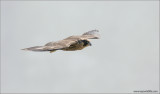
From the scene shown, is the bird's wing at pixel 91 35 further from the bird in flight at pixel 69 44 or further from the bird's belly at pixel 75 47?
the bird's belly at pixel 75 47

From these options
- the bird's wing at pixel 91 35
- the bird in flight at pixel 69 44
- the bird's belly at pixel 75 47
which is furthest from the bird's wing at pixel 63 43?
the bird's wing at pixel 91 35

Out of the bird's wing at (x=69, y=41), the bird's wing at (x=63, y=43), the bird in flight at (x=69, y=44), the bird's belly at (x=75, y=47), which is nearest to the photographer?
the bird in flight at (x=69, y=44)

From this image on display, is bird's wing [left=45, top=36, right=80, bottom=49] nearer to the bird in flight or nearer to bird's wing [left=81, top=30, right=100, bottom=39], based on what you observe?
the bird in flight

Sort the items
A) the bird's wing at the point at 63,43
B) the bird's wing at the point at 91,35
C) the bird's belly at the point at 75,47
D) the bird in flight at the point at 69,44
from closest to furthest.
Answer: the bird in flight at the point at 69,44
the bird's wing at the point at 63,43
the bird's belly at the point at 75,47
the bird's wing at the point at 91,35

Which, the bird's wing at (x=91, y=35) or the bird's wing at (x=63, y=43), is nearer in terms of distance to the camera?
the bird's wing at (x=63, y=43)

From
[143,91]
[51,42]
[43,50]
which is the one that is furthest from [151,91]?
[43,50]

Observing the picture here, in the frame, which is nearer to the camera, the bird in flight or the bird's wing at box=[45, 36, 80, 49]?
the bird in flight

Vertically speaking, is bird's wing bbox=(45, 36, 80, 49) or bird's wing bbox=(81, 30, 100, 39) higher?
bird's wing bbox=(81, 30, 100, 39)

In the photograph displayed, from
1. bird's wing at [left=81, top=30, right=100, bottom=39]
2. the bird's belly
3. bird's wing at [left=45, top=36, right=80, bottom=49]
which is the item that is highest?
bird's wing at [left=81, top=30, right=100, bottom=39]

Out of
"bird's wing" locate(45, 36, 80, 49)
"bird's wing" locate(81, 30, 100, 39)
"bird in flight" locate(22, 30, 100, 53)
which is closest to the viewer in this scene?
"bird in flight" locate(22, 30, 100, 53)

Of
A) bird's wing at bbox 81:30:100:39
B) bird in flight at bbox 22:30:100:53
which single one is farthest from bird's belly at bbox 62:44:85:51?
bird's wing at bbox 81:30:100:39

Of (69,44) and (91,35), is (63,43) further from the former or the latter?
(91,35)
